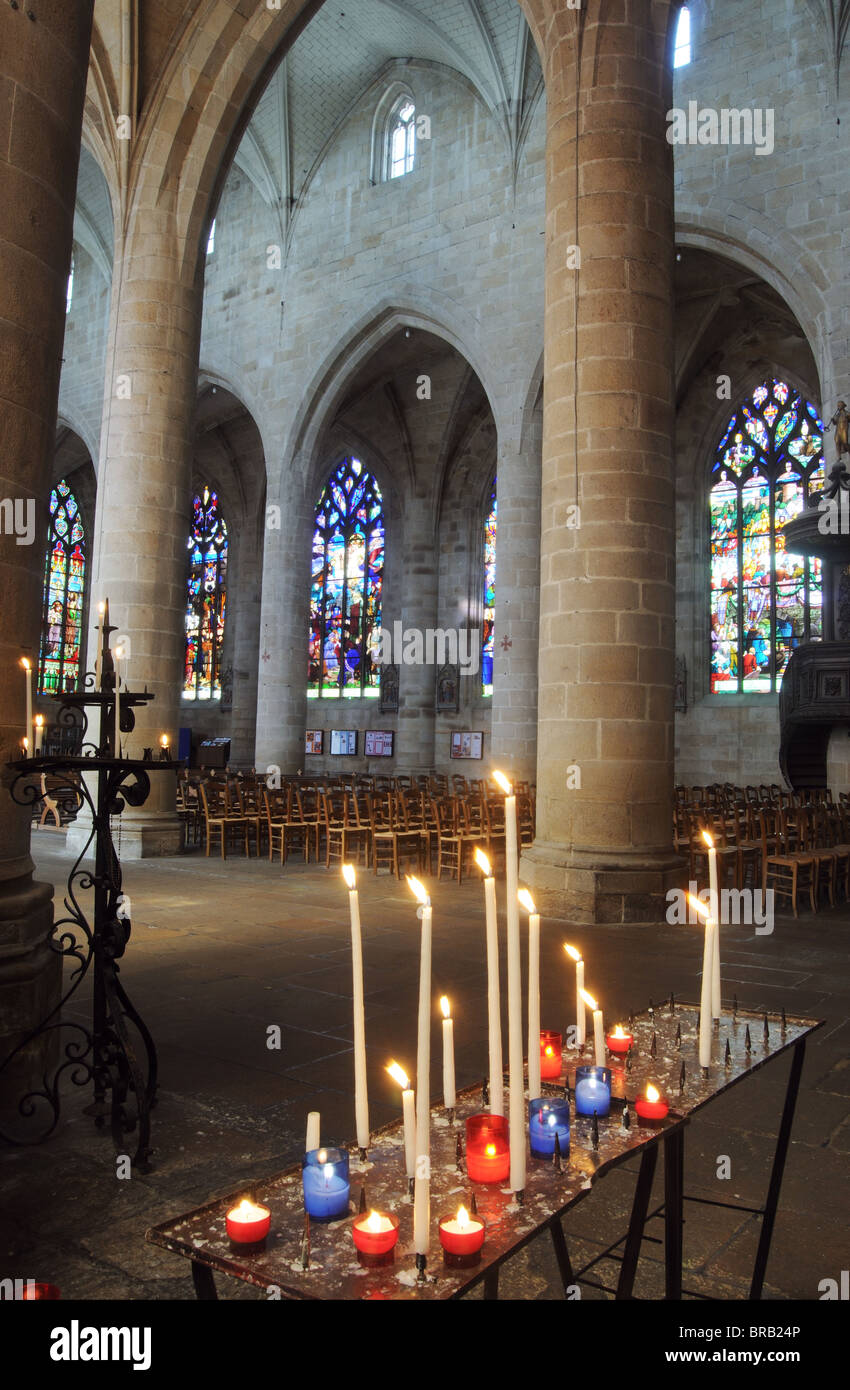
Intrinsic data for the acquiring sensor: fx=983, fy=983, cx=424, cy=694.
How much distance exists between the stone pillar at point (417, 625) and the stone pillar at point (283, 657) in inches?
154

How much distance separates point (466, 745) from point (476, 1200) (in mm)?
20937

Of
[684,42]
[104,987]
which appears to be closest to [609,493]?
[104,987]

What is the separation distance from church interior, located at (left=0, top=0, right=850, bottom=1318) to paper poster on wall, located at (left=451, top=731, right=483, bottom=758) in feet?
0.35

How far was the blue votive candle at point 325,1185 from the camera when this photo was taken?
136 centimetres

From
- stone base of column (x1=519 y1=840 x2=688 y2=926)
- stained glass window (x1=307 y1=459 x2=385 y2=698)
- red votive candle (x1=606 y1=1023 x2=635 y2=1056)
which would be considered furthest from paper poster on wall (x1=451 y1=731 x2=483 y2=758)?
red votive candle (x1=606 y1=1023 x2=635 y2=1056)

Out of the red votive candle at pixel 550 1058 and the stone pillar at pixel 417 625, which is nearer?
the red votive candle at pixel 550 1058

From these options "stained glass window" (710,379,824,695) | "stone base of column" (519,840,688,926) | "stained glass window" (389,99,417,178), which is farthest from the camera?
"stained glass window" (389,99,417,178)

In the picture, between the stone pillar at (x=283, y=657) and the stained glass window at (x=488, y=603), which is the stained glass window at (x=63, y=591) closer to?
the stone pillar at (x=283, y=657)

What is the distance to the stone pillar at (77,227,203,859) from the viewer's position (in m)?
10.9

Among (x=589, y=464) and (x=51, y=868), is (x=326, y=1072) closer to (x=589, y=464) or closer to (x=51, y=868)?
(x=589, y=464)

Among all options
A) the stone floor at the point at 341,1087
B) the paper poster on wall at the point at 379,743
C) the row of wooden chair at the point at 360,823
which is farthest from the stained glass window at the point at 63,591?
the stone floor at the point at 341,1087

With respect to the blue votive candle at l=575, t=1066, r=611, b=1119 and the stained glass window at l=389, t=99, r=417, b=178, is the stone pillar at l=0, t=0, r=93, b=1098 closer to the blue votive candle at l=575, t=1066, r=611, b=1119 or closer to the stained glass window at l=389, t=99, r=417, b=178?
the blue votive candle at l=575, t=1066, r=611, b=1119

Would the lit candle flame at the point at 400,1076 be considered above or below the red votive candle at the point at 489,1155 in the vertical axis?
above

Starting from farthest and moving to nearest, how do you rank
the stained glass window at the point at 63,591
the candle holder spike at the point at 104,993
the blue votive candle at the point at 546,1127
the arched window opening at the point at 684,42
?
1. the stained glass window at the point at 63,591
2. the arched window opening at the point at 684,42
3. the candle holder spike at the point at 104,993
4. the blue votive candle at the point at 546,1127
